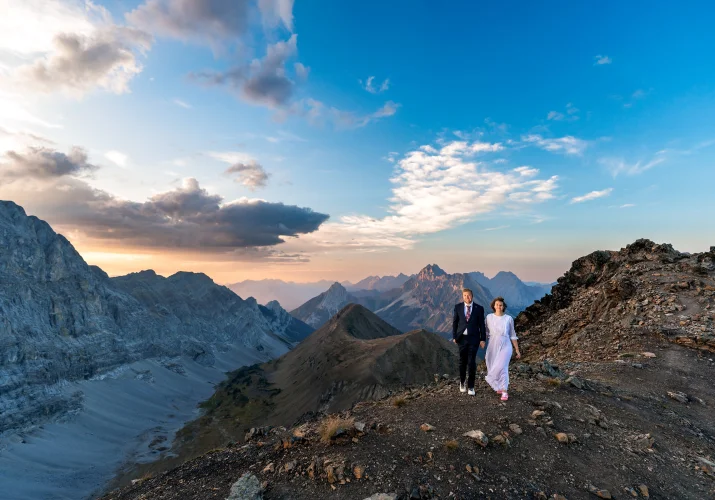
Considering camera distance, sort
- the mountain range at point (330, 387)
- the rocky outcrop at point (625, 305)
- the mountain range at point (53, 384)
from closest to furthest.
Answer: the rocky outcrop at point (625, 305), the mountain range at point (53, 384), the mountain range at point (330, 387)

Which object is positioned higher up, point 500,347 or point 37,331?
point 500,347

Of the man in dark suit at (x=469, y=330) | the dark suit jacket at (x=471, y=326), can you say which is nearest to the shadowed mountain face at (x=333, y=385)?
the man in dark suit at (x=469, y=330)

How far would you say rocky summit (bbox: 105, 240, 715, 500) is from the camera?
7.98 m

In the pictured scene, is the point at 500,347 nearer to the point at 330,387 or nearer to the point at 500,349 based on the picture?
the point at 500,349

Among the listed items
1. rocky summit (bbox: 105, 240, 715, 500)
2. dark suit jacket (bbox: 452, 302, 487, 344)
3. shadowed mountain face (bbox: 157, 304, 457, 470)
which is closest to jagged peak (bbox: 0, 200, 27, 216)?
shadowed mountain face (bbox: 157, 304, 457, 470)

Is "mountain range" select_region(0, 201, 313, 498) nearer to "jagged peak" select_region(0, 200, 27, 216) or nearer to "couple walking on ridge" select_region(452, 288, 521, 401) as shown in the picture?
"jagged peak" select_region(0, 200, 27, 216)

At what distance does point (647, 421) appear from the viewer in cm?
1154

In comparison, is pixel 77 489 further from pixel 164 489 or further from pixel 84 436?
pixel 164 489

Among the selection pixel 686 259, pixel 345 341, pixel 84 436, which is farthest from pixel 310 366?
pixel 686 259

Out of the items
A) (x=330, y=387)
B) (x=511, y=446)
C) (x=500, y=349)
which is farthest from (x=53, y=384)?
(x=511, y=446)

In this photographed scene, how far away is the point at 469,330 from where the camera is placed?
11891mm

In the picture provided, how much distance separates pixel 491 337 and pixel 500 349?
0.52m

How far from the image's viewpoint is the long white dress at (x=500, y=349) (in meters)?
11.8

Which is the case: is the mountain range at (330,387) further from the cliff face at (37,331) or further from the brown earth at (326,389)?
the cliff face at (37,331)
